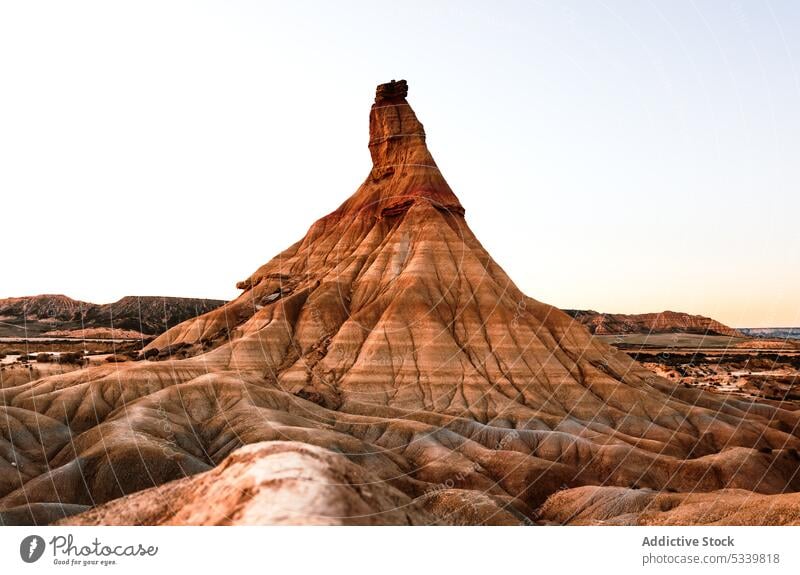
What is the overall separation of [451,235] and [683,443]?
47.2 metres

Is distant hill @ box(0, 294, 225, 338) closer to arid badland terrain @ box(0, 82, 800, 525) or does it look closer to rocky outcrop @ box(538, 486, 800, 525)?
arid badland terrain @ box(0, 82, 800, 525)

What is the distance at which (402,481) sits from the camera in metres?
61.2

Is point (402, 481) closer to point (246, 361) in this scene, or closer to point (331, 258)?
point (246, 361)

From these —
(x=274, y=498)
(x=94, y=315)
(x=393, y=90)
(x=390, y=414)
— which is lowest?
(x=94, y=315)

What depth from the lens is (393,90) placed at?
134750 mm

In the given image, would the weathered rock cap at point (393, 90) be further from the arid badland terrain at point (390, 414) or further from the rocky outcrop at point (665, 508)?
the rocky outcrop at point (665, 508)
